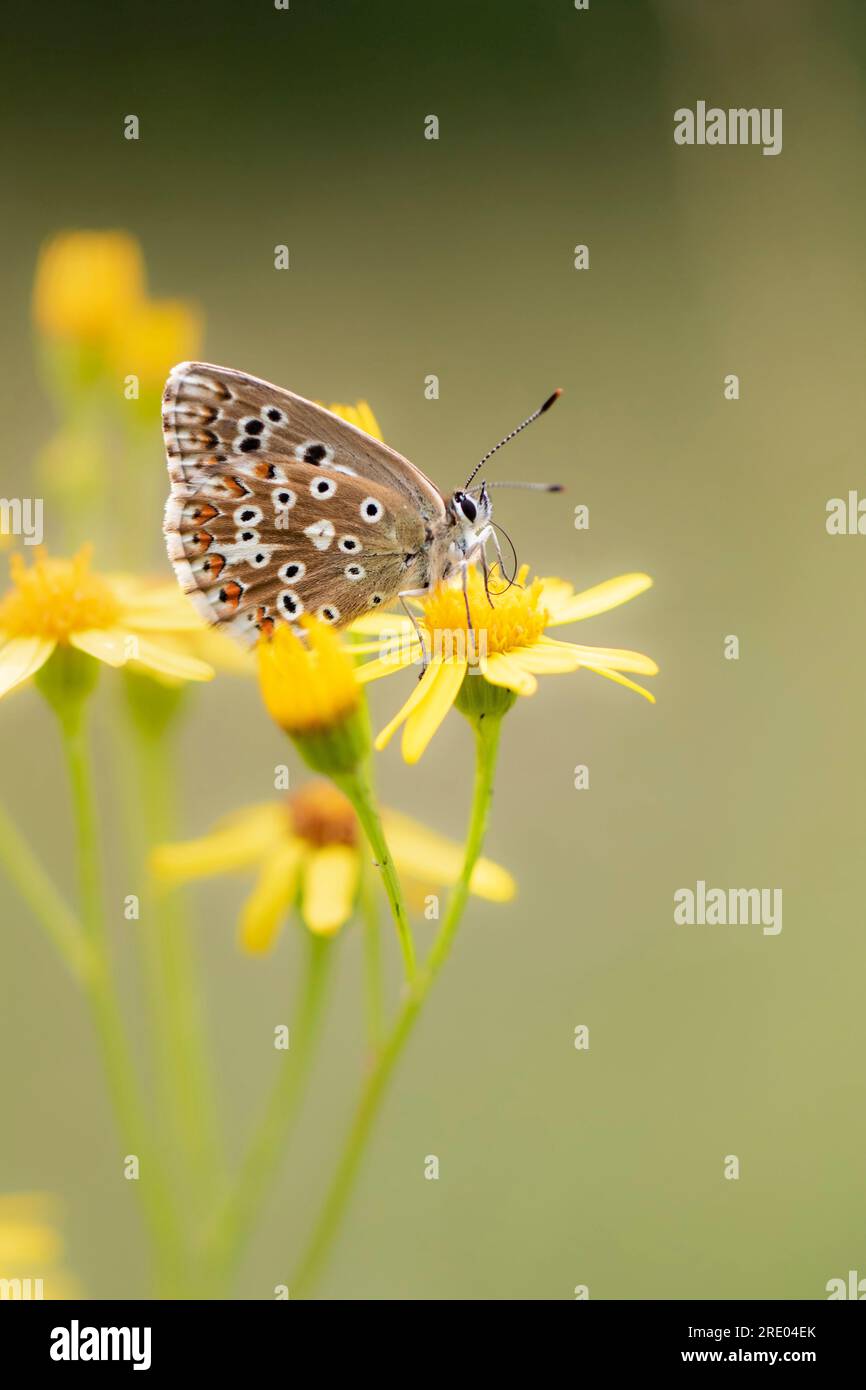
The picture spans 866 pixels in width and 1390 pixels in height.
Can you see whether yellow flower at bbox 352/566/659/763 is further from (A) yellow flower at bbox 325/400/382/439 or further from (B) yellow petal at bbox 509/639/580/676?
(A) yellow flower at bbox 325/400/382/439

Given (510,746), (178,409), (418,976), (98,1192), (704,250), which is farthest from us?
(510,746)

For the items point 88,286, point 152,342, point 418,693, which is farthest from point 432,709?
point 88,286

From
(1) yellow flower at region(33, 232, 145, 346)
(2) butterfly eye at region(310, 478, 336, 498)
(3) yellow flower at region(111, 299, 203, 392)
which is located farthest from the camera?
(1) yellow flower at region(33, 232, 145, 346)

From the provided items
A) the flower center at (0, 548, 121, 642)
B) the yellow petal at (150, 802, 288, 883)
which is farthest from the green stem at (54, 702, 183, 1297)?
the flower center at (0, 548, 121, 642)

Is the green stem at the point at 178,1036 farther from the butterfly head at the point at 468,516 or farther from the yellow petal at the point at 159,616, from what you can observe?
the butterfly head at the point at 468,516

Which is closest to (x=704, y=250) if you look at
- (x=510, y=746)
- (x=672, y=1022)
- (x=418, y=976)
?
(x=510, y=746)

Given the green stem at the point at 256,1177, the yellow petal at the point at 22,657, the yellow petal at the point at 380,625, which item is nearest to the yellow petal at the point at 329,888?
the green stem at the point at 256,1177

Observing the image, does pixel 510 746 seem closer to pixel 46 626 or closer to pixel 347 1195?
pixel 46 626
